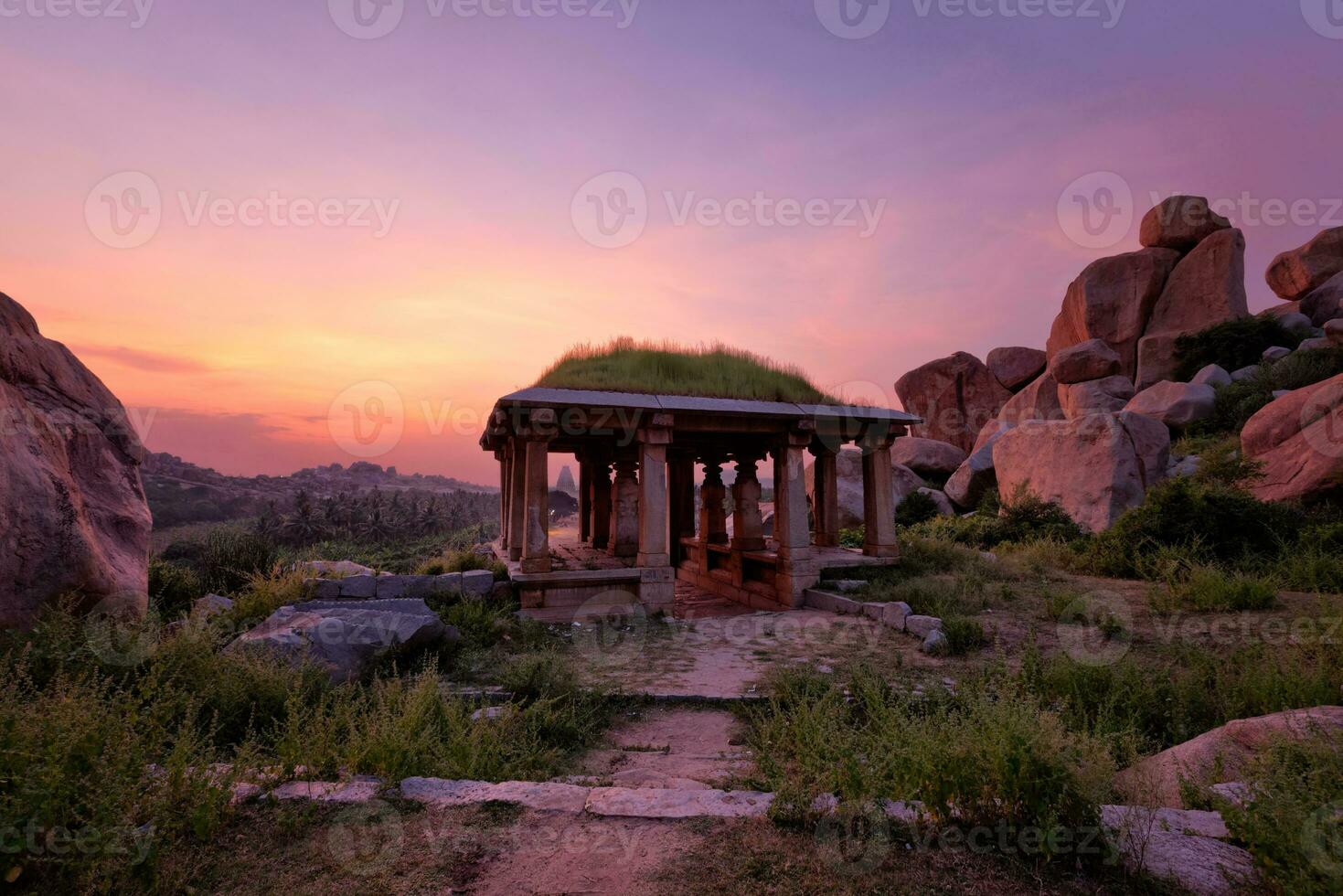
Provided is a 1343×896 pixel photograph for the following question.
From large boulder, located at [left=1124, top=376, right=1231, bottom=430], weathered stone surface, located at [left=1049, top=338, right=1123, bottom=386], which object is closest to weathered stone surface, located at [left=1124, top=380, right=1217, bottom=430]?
large boulder, located at [left=1124, top=376, right=1231, bottom=430]

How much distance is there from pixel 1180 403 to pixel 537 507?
70.6ft

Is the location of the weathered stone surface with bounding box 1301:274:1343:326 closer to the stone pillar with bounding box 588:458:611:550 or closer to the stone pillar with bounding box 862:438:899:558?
the stone pillar with bounding box 862:438:899:558

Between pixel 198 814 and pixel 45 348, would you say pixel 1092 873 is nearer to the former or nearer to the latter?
pixel 198 814

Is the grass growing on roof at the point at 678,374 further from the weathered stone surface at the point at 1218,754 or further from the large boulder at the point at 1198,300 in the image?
the large boulder at the point at 1198,300

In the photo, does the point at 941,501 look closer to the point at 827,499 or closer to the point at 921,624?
the point at 827,499

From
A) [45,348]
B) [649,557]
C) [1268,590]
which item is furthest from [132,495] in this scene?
[1268,590]

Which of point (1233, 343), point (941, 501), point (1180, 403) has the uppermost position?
point (1233, 343)

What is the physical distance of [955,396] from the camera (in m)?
30.5

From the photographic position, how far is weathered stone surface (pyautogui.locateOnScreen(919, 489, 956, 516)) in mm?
19031

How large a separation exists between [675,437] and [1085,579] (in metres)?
7.59

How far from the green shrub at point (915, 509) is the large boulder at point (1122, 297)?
578 inches

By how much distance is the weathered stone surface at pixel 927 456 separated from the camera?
23391mm

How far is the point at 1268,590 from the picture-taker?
7223 millimetres
